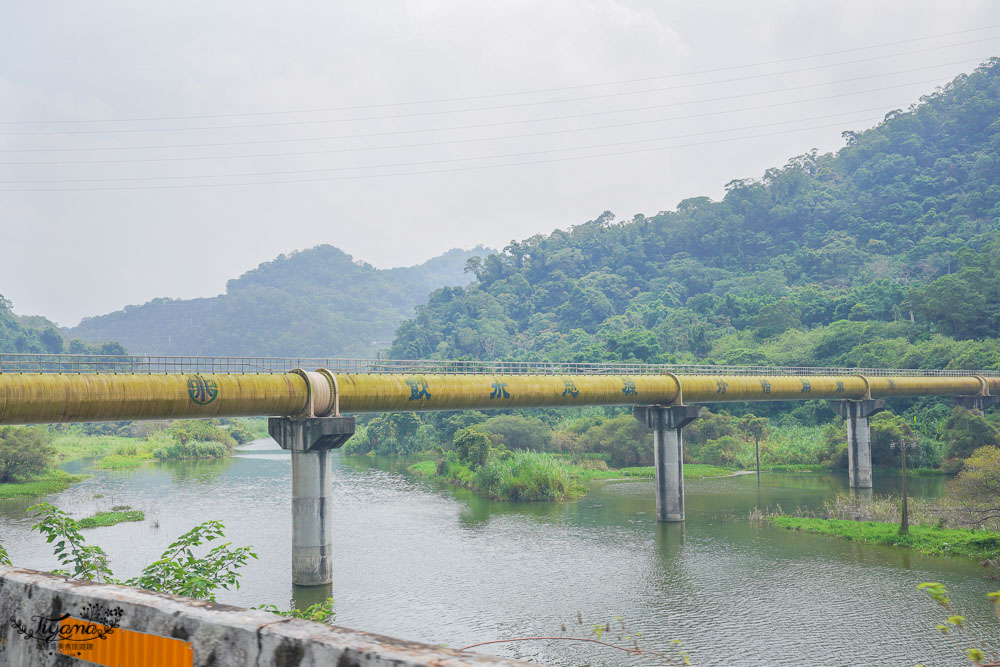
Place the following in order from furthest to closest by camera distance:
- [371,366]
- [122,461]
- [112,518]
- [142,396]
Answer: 1. [122,461]
2. [112,518]
3. [371,366]
4. [142,396]

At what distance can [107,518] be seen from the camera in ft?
177

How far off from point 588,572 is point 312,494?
14.3 m

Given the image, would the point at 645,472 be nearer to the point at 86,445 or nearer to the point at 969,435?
the point at 969,435

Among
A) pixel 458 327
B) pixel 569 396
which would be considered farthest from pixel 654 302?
pixel 569 396

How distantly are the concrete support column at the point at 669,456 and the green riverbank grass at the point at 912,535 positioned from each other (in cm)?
682

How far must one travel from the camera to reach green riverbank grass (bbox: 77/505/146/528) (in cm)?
5222

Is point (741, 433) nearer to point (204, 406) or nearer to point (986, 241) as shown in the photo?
point (204, 406)

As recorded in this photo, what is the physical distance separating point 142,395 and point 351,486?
4369 cm

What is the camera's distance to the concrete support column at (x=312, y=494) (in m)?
36.4

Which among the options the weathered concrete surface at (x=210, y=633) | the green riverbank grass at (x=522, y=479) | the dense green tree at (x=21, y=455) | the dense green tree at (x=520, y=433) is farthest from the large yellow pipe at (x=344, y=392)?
the dense green tree at (x=21, y=455)

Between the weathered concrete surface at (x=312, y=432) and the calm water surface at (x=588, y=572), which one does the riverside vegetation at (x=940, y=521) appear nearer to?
the calm water surface at (x=588, y=572)

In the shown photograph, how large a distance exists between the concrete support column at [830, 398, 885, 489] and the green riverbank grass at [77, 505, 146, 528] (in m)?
58.6

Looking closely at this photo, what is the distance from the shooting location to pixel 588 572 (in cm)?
3978

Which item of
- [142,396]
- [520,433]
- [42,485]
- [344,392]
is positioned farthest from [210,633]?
→ [520,433]
